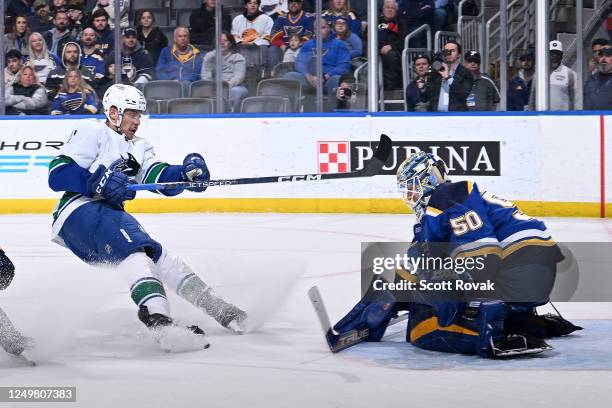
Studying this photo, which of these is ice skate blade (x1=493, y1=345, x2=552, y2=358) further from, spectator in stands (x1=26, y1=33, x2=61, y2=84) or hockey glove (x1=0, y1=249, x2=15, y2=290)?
spectator in stands (x1=26, y1=33, x2=61, y2=84)

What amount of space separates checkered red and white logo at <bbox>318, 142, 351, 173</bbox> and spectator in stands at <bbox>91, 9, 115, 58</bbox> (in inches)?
96.3

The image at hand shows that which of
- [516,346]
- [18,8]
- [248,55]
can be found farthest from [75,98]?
[516,346]

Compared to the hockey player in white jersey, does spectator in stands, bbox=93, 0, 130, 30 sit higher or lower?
higher

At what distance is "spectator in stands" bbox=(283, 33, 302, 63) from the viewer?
1128 centimetres

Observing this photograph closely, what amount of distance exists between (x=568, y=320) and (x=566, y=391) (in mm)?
1550

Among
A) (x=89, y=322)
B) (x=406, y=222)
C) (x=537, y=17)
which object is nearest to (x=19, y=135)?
(x=406, y=222)

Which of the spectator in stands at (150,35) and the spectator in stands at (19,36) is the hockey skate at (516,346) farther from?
the spectator in stands at (19,36)

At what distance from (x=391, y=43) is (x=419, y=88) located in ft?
1.68

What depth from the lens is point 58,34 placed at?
12.0 meters

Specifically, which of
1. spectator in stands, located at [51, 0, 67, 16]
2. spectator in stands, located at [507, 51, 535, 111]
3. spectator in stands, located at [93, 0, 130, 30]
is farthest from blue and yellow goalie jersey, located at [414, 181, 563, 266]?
spectator in stands, located at [51, 0, 67, 16]

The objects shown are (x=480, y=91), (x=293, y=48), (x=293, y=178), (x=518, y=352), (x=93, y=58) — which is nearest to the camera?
(x=518, y=352)

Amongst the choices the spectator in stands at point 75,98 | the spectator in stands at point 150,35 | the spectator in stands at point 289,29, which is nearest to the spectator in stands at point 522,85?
the spectator in stands at point 289,29

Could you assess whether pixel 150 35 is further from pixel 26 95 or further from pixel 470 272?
pixel 470 272

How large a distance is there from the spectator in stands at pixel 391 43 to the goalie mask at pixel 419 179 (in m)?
6.19
